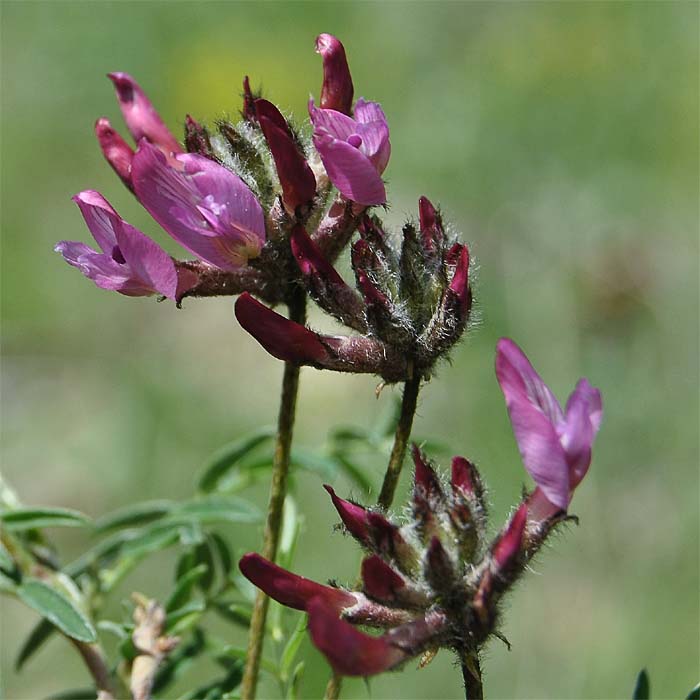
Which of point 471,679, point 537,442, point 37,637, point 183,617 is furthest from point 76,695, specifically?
point 537,442

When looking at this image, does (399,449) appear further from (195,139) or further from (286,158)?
(195,139)

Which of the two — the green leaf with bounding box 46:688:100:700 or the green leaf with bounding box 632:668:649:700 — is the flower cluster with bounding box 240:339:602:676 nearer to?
the green leaf with bounding box 632:668:649:700

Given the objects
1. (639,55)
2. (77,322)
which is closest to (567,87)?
(639,55)

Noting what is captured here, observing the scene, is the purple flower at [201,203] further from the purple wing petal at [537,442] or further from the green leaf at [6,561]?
the green leaf at [6,561]

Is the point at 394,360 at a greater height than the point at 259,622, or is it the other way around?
the point at 394,360

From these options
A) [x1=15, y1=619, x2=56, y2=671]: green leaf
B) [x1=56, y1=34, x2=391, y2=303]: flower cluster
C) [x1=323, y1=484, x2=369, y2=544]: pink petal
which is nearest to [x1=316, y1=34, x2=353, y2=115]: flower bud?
[x1=56, y1=34, x2=391, y2=303]: flower cluster

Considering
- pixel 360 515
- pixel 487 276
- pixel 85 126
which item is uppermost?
pixel 85 126

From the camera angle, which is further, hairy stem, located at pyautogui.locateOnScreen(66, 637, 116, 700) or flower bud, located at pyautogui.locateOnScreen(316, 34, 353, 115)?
hairy stem, located at pyautogui.locateOnScreen(66, 637, 116, 700)

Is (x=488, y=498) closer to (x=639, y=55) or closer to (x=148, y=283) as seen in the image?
(x=148, y=283)
